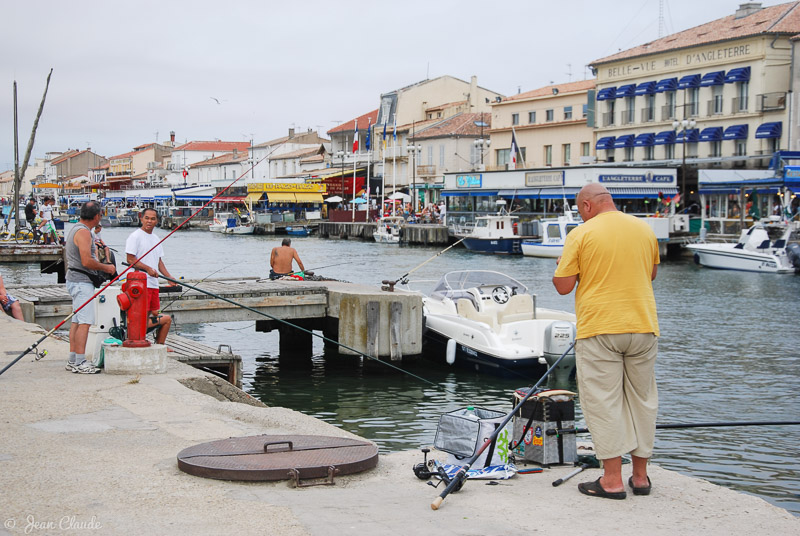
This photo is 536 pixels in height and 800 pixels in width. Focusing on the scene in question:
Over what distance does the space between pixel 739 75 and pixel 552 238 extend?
16529mm

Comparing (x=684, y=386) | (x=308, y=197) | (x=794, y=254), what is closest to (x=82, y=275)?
(x=684, y=386)

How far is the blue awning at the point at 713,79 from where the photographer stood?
182ft

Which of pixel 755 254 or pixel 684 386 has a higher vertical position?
pixel 755 254

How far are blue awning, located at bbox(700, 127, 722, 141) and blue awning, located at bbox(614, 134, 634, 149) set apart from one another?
6340mm

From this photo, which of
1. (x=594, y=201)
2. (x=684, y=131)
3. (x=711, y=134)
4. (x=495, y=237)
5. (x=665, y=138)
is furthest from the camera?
(x=665, y=138)

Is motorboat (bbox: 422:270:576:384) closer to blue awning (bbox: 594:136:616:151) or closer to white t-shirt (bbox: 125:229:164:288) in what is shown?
white t-shirt (bbox: 125:229:164:288)

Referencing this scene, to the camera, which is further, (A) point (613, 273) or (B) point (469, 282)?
(B) point (469, 282)

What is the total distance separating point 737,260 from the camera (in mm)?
41156

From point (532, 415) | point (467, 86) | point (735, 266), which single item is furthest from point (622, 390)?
point (467, 86)

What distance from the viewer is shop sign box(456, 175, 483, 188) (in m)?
64.0

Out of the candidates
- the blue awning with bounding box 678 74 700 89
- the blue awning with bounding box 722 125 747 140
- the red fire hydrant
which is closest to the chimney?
the blue awning with bounding box 678 74 700 89

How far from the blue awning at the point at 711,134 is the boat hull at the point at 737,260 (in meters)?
14.4

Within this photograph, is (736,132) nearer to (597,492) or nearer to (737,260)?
(737,260)

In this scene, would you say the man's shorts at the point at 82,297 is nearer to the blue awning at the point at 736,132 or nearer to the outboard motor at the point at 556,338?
the outboard motor at the point at 556,338
